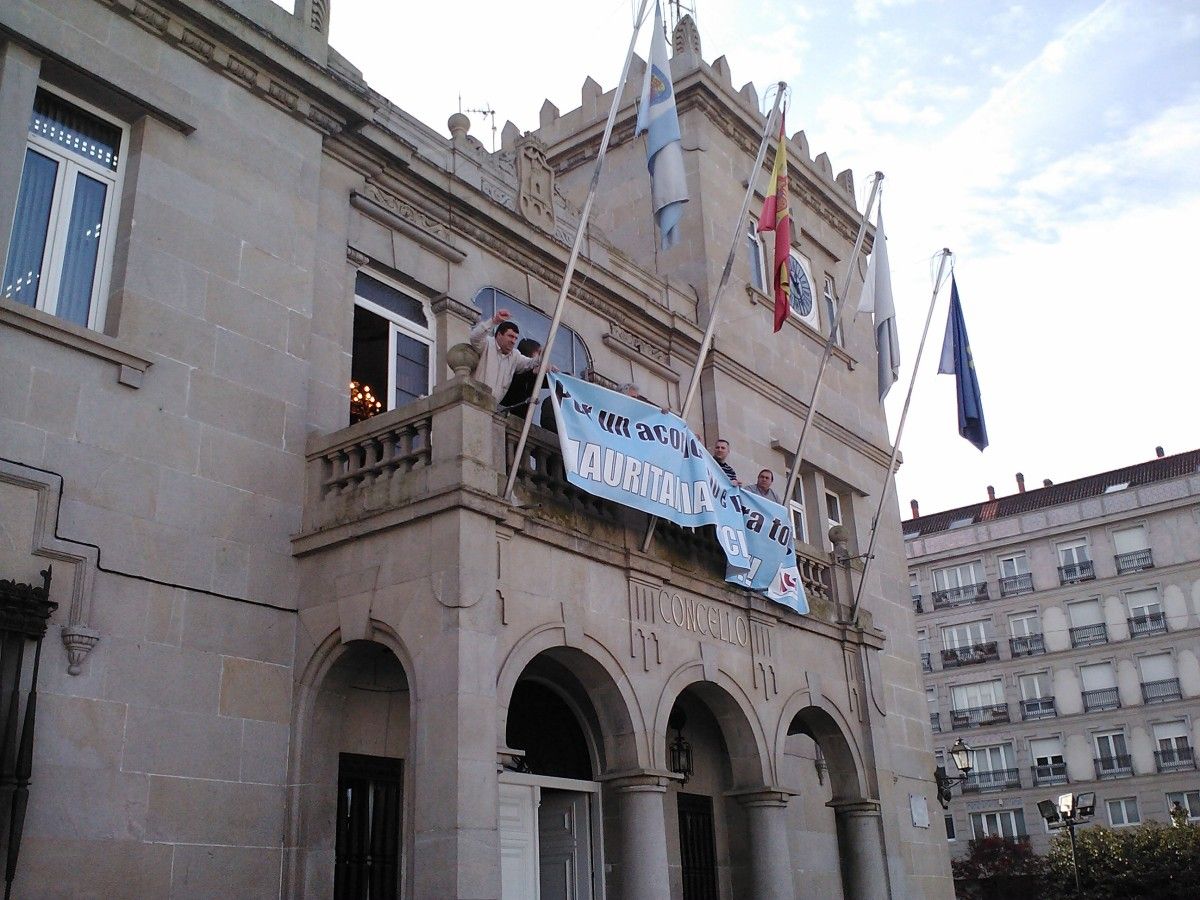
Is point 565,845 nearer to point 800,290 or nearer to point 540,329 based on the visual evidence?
point 540,329

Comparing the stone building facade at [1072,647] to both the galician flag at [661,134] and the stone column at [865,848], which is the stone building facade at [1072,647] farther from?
the galician flag at [661,134]

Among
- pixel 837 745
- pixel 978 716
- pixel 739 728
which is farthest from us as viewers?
pixel 978 716

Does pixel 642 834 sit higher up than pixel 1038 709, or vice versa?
pixel 1038 709

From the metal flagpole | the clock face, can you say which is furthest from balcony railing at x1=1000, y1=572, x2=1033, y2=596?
the metal flagpole

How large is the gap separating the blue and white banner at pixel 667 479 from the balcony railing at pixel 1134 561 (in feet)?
152

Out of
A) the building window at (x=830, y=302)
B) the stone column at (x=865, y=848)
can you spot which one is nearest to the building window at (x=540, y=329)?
the stone column at (x=865, y=848)

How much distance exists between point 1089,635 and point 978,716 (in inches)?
256

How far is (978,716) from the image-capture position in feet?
189

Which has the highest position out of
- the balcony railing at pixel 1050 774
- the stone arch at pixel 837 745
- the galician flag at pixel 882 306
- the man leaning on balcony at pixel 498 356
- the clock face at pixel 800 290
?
the clock face at pixel 800 290

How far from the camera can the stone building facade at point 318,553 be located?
32.1 ft

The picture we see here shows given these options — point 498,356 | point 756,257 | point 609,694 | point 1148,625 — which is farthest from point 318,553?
point 1148,625

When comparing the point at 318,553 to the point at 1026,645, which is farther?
the point at 1026,645

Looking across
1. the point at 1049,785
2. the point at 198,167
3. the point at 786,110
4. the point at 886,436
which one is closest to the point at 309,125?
the point at 198,167

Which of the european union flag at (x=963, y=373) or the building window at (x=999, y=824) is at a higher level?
the european union flag at (x=963, y=373)
